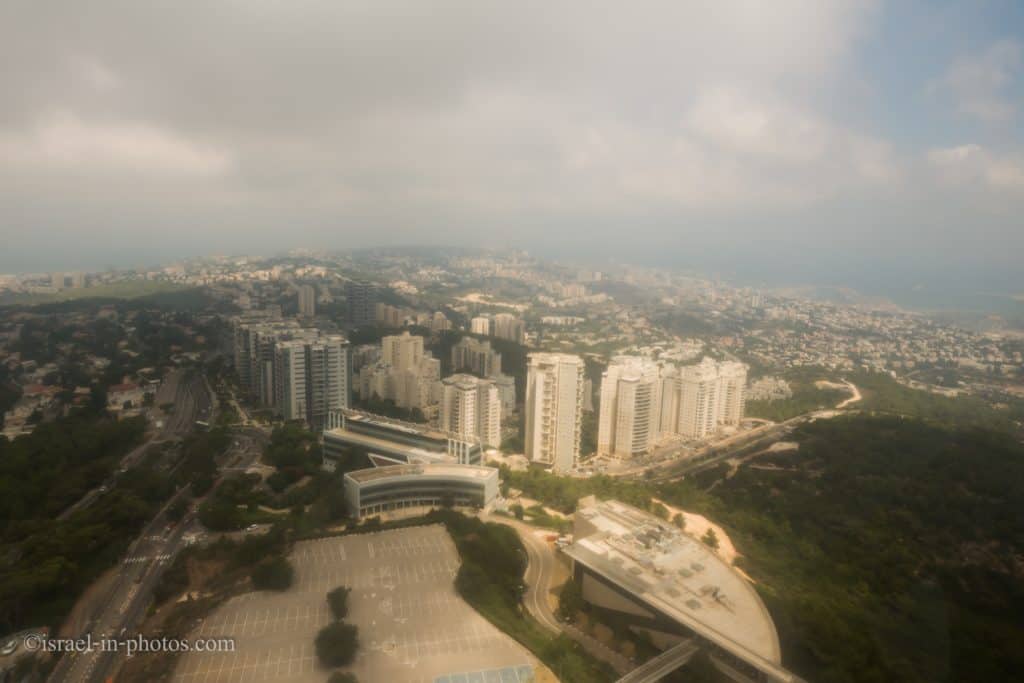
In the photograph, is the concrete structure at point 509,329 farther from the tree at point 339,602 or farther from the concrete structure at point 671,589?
the tree at point 339,602

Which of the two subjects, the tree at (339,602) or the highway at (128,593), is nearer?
the highway at (128,593)

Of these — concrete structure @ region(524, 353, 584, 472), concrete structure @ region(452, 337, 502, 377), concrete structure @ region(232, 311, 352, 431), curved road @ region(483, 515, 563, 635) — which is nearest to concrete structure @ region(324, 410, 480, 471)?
curved road @ region(483, 515, 563, 635)

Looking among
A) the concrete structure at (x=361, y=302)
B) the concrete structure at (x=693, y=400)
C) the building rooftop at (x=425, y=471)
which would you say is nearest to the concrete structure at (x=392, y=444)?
the building rooftop at (x=425, y=471)

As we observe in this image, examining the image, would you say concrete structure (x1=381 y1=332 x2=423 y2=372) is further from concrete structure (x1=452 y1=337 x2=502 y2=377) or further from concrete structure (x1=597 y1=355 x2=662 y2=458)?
concrete structure (x1=597 y1=355 x2=662 y2=458)

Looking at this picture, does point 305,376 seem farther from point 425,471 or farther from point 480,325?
point 480,325

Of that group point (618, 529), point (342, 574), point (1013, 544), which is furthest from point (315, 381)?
point (1013, 544)
